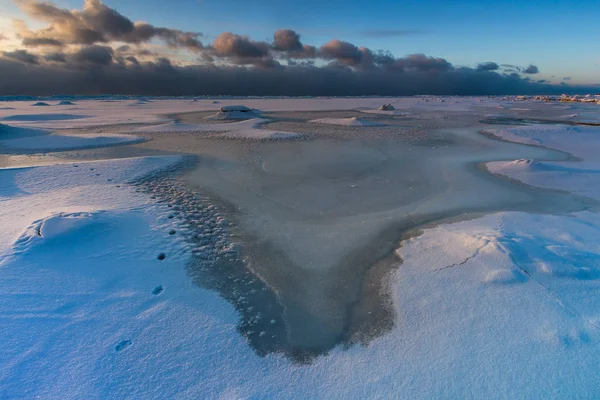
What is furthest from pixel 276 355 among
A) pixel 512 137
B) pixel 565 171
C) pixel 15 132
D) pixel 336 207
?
pixel 15 132

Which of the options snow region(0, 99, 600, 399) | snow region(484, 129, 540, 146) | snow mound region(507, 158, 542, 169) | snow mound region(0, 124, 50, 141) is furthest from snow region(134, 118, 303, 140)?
snow region(0, 99, 600, 399)

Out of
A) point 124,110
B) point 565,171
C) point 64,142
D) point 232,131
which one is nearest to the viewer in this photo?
point 565,171

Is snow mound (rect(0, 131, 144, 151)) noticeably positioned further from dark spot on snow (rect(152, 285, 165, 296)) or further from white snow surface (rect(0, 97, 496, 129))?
dark spot on snow (rect(152, 285, 165, 296))

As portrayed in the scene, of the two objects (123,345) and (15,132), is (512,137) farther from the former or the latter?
(15,132)

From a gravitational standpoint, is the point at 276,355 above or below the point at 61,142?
below

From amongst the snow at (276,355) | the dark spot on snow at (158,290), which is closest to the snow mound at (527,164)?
the snow at (276,355)

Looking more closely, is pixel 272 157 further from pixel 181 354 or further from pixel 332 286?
pixel 181 354
